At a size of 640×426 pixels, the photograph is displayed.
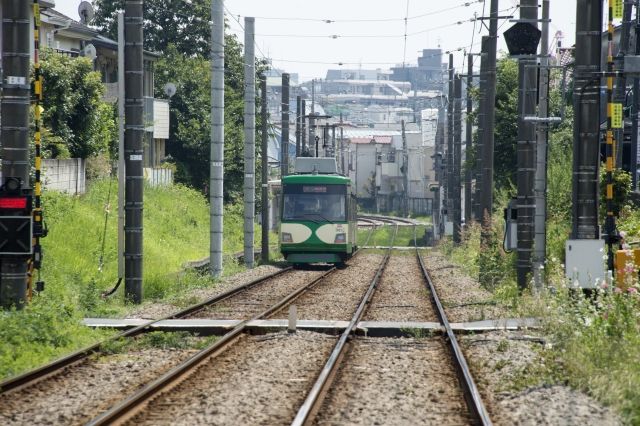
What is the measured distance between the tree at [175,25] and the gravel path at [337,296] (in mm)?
36806

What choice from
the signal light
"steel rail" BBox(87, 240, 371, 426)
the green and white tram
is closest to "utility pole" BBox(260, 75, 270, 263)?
the green and white tram

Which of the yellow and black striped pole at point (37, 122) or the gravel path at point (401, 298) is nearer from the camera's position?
the yellow and black striped pole at point (37, 122)

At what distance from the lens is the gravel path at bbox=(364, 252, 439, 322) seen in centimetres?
1978

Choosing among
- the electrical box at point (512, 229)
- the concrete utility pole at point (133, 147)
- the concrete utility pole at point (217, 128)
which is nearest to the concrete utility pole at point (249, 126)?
the concrete utility pole at point (217, 128)

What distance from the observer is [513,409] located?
1053cm

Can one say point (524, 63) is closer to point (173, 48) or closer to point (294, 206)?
point (294, 206)

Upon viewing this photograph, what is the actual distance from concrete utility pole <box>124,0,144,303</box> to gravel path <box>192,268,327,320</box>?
168 centimetres

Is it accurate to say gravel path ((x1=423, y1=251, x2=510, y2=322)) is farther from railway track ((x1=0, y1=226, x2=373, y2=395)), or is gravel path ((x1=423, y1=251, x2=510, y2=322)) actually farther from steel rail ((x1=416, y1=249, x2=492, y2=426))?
railway track ((x1=0, y1=226, x2=373, y2=395))

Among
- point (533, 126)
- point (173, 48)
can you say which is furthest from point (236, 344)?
point (173, 48)

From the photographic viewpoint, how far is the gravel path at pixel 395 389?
10.1 metres

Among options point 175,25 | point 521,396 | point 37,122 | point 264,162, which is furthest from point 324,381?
point 175,25

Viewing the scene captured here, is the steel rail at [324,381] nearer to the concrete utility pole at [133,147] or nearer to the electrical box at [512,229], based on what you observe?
the electrical box at [512,229]

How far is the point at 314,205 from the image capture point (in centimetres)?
3606

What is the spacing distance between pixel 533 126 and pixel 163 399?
40.4 ft
